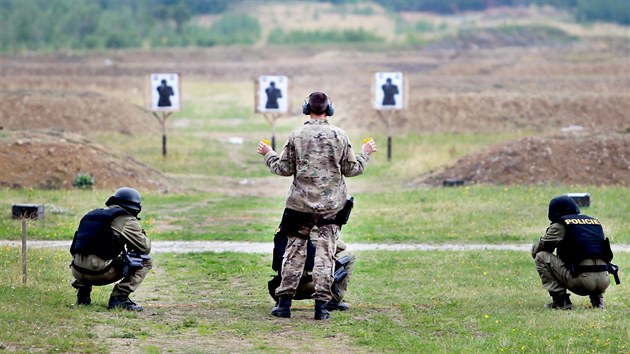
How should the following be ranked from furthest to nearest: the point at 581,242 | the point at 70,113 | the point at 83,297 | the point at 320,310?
the point at 70,113
the point at 83,297
the point at 581,242
the point at 320,310

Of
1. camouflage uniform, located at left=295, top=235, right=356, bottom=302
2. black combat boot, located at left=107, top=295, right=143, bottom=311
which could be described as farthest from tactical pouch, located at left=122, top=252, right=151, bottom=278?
camouflage uniform, located at left=295, top=235, right=356, bottom=302

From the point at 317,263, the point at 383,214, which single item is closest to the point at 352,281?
the point at 317,263

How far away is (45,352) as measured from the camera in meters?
10.8

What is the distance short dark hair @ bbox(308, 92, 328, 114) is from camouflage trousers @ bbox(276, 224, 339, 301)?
118cm

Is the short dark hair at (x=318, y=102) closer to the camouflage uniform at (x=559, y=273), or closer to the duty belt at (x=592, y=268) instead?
the camouflage uniform at (x=559, y=273)

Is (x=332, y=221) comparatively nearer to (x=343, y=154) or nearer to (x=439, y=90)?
(x=343, y=154)

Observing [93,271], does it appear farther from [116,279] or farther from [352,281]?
[352,281]

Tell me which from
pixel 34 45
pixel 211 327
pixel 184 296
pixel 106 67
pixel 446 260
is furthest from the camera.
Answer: pixel 34 45

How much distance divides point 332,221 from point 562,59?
61295mm

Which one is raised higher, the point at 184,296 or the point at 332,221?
the point at 332,221

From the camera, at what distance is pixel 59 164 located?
99.5 feet

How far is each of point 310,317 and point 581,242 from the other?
2.96 metres

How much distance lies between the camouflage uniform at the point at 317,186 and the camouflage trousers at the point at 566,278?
2.42 meters

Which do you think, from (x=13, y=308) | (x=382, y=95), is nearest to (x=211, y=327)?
(x=13, y=308)
